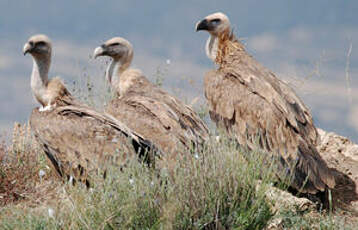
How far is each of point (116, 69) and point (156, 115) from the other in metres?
2.45

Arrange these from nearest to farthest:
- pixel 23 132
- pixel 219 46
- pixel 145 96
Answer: pixel 145 96
pixel 219 46
pixel 23 132

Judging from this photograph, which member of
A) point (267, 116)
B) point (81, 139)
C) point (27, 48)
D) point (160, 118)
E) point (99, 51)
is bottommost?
point (81, 139)

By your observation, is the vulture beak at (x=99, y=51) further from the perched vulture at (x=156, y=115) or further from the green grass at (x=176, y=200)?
the green grass at (x=176, y=200)

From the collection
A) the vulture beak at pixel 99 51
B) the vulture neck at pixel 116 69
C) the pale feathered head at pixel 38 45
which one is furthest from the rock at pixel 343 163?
the pale feathered head at pixel 38 45

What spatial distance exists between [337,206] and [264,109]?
1.83 m

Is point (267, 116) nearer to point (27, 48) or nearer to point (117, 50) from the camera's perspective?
point (117, 50)

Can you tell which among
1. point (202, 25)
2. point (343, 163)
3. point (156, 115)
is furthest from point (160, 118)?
point (343, 163)

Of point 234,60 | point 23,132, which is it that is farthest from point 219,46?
point 23,132

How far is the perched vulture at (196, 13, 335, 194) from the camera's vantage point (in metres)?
7.93

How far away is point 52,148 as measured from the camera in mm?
7961

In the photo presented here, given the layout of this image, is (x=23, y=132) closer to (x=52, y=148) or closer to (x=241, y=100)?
(x=52, y=148)

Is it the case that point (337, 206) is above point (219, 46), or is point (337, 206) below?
below

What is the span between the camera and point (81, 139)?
7828 millimetres

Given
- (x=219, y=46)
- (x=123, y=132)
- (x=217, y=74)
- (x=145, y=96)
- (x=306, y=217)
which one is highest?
(x=219, y=46)
